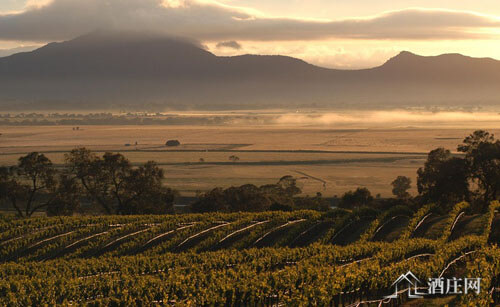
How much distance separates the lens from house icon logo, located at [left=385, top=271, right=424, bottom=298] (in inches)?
1202

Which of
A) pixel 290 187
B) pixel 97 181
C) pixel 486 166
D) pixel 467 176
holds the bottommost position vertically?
pixel 290 187

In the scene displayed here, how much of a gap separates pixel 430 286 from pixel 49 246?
97.9 ft

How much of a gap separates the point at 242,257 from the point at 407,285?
12.2 metres

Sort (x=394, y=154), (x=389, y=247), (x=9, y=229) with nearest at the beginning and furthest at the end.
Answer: (x=389, y=247), (x=9, y=229), (x=394, y=154)

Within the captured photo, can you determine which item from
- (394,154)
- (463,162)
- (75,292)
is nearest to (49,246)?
(75,292)

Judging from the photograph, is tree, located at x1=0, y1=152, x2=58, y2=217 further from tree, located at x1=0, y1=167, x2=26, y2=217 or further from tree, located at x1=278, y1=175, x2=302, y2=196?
tree, located at x1=278, y1=175, x2=302, y2=196

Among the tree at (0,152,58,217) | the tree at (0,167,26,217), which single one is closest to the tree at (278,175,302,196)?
the tree at (0,152,58,217)

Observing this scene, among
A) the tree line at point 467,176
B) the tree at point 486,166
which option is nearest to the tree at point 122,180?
the tree line at point 467,176

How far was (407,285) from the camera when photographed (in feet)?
105

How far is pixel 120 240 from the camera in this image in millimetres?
50781

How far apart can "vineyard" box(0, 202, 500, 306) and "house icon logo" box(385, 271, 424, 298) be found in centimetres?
34

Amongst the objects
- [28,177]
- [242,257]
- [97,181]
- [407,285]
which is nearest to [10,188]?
[28,177]

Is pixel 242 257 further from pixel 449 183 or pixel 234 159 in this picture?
pixel 234 159

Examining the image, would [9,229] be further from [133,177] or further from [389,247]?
[389,247]
